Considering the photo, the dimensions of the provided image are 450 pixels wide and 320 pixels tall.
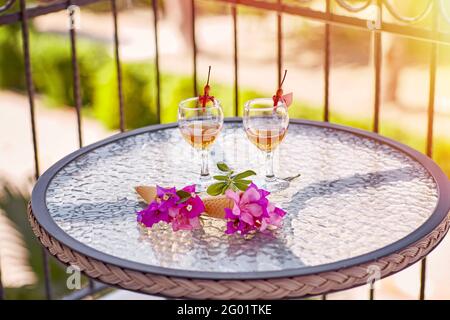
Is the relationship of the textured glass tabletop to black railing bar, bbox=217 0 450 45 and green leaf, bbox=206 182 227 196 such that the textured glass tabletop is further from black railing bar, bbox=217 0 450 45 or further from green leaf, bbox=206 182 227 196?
black railing bar, bbox=217 0 450 45

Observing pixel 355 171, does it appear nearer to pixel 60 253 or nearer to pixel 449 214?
pixel 449 214

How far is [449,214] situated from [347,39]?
17.0m

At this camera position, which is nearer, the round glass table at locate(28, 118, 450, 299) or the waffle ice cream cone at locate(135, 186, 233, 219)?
the round glass table at locate(28, 118, 450, 299)

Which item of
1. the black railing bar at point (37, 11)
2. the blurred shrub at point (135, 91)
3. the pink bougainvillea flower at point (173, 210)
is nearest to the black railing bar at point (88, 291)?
the black railing bar at point (37, 11)

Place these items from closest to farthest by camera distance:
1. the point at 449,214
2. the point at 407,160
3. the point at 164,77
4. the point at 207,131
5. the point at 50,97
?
the point at 449,214 < the point at 207,131 < the point at 407,160 < the point at 164,77 < the point at 50,97

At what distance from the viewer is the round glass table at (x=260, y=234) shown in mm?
1549

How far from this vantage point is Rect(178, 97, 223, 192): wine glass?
1.99m

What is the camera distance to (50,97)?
1466 centimetres

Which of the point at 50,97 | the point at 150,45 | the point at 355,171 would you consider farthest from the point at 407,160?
the point at 150,45

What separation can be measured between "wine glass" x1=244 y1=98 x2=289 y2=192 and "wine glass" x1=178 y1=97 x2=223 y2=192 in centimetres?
8

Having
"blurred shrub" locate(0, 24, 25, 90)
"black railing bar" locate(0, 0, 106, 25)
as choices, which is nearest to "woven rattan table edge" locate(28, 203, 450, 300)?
"black railing bar" locate(0, 0, 106, 25)

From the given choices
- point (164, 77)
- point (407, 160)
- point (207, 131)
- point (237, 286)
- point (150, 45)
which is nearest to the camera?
point (237, 286)

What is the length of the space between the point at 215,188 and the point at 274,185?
21 centimetres

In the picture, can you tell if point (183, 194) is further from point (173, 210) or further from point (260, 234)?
point (260, 234)
